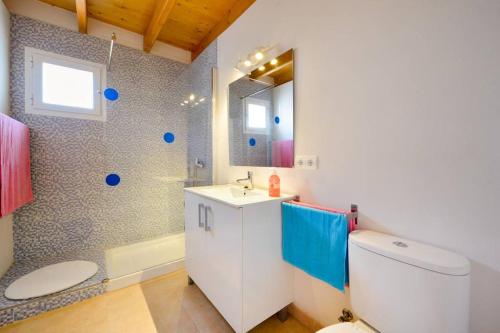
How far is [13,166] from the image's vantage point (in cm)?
155

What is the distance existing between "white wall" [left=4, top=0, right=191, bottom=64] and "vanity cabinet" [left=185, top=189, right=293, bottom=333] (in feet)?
7.67

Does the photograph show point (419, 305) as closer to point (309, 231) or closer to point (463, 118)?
point (309, 231)

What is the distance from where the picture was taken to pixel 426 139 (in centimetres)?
87

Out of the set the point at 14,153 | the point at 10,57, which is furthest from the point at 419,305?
the point at 10,57

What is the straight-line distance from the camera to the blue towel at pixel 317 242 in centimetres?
103

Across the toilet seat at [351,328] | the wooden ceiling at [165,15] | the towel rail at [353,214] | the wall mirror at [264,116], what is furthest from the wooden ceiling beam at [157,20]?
the toilet seat at [351,328]

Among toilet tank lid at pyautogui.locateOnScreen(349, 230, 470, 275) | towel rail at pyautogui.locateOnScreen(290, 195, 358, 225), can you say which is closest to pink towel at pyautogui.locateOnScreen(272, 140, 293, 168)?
towel rail at pyautogui.locateOnScreen(290, 195, 358, 225)

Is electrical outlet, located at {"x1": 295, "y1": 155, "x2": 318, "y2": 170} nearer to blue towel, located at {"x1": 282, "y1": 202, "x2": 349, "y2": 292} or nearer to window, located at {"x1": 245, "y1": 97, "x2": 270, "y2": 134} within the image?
blue towel, located at {"x1": 282, "y1": 202, "x2": 349, "y2": 292}

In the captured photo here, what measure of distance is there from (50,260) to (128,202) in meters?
0.86

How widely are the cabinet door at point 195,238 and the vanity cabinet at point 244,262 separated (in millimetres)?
26

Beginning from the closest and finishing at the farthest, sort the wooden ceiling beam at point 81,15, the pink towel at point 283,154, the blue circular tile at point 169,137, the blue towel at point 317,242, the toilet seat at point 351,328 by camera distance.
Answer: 1. the toilet seat at point 351,328
2. the blue towel at point 317,242
3. the pink towel at point 283,154
4. the wooden ceiling beam at point 81,15
5. the blue circular tile at point 169,137

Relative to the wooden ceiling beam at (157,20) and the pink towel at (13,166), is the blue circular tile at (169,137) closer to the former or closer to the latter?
the wooden ceiling beam at (157,20)

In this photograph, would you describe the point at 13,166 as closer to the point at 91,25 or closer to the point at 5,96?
the point at 5,96

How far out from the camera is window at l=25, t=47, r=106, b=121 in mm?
1979
